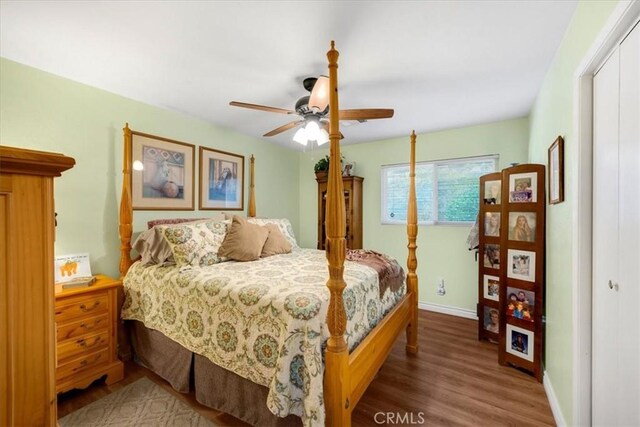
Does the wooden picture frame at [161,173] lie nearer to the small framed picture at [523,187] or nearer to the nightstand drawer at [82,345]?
the nightstand drawer at [82,345]

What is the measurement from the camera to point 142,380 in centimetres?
217

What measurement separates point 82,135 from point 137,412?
2143 mm

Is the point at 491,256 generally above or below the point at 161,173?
below

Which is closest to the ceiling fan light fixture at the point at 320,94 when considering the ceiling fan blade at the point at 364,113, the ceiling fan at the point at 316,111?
the ceiling fan at the point at 316,111

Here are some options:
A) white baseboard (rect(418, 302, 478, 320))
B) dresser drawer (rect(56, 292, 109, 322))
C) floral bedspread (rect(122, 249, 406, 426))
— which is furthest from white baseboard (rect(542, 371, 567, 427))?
dresser drawer (rect(56, 292, 109, 322))

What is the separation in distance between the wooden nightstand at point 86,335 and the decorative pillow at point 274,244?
120cm

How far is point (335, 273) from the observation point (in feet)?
4.44

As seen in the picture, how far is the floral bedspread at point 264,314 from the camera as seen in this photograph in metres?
1.37

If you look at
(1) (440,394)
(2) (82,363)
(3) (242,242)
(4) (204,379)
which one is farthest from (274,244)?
(1) (440,394)

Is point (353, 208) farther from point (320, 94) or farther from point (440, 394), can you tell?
point (440, 394)

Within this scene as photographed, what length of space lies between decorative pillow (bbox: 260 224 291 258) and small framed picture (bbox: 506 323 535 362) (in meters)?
2.10

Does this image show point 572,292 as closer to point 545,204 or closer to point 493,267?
point 545,204

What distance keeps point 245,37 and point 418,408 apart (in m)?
2.61

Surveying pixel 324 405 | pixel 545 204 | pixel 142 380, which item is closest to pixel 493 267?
pixel 545 204
